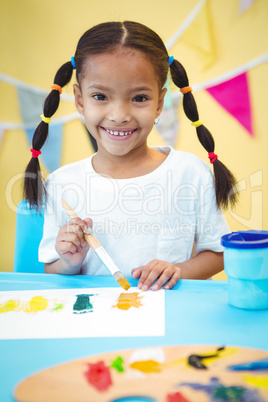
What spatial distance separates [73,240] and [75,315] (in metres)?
0.20

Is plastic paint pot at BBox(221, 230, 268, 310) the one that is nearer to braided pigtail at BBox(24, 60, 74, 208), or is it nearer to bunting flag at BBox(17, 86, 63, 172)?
braided pigtail at BBox(24, 60, 74, 208)

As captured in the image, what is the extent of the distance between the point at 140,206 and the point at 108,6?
50.2 inches

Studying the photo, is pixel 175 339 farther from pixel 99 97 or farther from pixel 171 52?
pixel 171 52

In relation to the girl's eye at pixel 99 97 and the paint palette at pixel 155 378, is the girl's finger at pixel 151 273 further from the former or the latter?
the girl's eye at pixel 99 97

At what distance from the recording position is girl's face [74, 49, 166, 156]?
0.74 meters

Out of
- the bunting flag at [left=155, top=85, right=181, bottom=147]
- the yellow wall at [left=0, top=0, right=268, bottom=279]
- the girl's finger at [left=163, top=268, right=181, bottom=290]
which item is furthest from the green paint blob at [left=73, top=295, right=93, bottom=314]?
the bunting flag at [left=155, top=85, right=181, bottom=147]

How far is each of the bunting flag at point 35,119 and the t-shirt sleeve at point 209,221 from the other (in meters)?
1.15

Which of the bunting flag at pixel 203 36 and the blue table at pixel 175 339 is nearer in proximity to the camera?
the blue table at pixel 175 339

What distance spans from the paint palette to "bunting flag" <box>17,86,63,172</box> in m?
1.58

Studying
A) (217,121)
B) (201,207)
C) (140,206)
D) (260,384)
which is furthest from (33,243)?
(217,121)

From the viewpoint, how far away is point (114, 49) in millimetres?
759

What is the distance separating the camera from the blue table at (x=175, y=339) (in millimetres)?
396

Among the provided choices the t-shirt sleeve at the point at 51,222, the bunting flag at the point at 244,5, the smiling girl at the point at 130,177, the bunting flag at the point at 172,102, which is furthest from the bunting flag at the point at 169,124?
the t-shirt sleeve at the point at 51,222

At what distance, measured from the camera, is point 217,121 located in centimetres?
179
